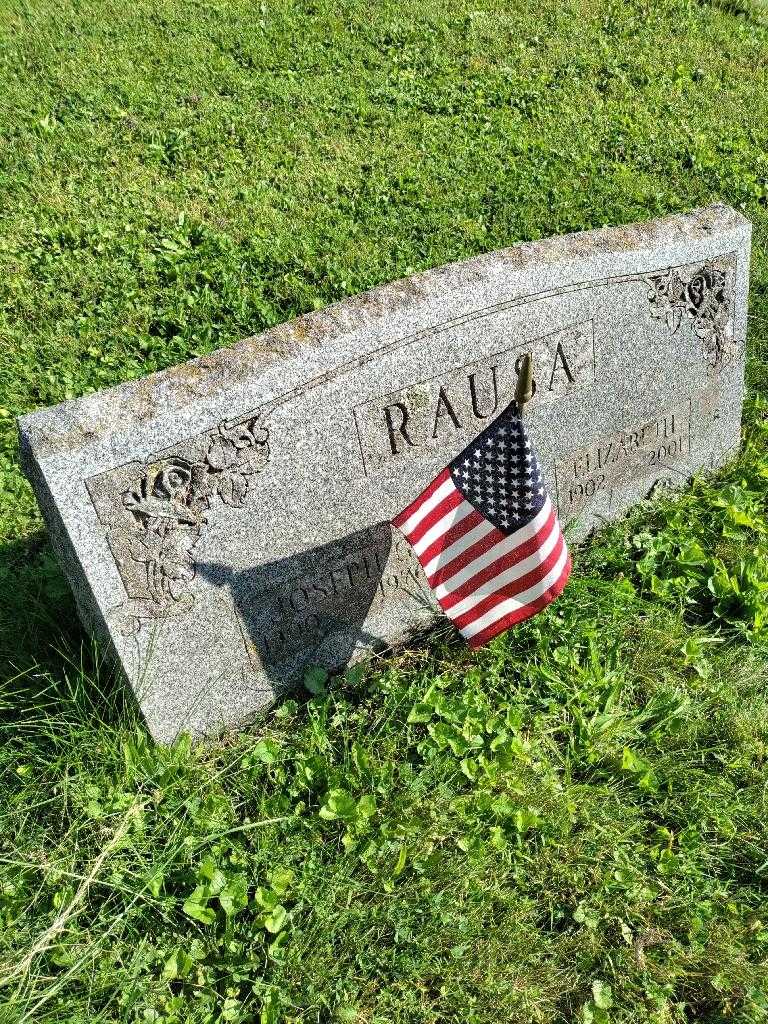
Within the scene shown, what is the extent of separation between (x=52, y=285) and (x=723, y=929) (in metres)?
4.38

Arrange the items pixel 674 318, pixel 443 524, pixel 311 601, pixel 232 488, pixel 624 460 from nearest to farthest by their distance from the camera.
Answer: pixel 232 488
pixel 443 524
pixel 311 601
pixel 674 318
pixel 624 460

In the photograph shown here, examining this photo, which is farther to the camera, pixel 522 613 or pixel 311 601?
pixel 311 601

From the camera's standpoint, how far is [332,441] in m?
3.12

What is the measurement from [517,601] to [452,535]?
32 centimetres

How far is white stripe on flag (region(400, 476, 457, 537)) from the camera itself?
3049mm

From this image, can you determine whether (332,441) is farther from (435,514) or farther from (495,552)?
(495,552)

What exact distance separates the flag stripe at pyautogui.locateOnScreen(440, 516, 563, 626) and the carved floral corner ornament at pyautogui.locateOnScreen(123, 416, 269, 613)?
2.71 ft

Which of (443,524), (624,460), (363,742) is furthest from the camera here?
(624,460)

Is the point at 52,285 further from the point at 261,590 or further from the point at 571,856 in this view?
the point at 571,856

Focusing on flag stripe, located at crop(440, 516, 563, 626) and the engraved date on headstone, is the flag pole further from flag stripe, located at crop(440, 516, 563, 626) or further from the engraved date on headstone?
the engraved date on headstone

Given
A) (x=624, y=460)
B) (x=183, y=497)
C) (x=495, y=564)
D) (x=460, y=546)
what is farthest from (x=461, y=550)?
(x=624, y=460)

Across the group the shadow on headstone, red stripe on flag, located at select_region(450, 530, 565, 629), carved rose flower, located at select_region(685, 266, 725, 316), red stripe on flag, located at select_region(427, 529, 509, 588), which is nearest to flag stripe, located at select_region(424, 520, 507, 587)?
red stripe on flag, located at select_region(427, 529, 509, 588)

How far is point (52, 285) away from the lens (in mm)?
5051

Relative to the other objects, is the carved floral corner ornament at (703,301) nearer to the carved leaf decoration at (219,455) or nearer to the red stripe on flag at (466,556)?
the red stripe on flag at (466,556)
